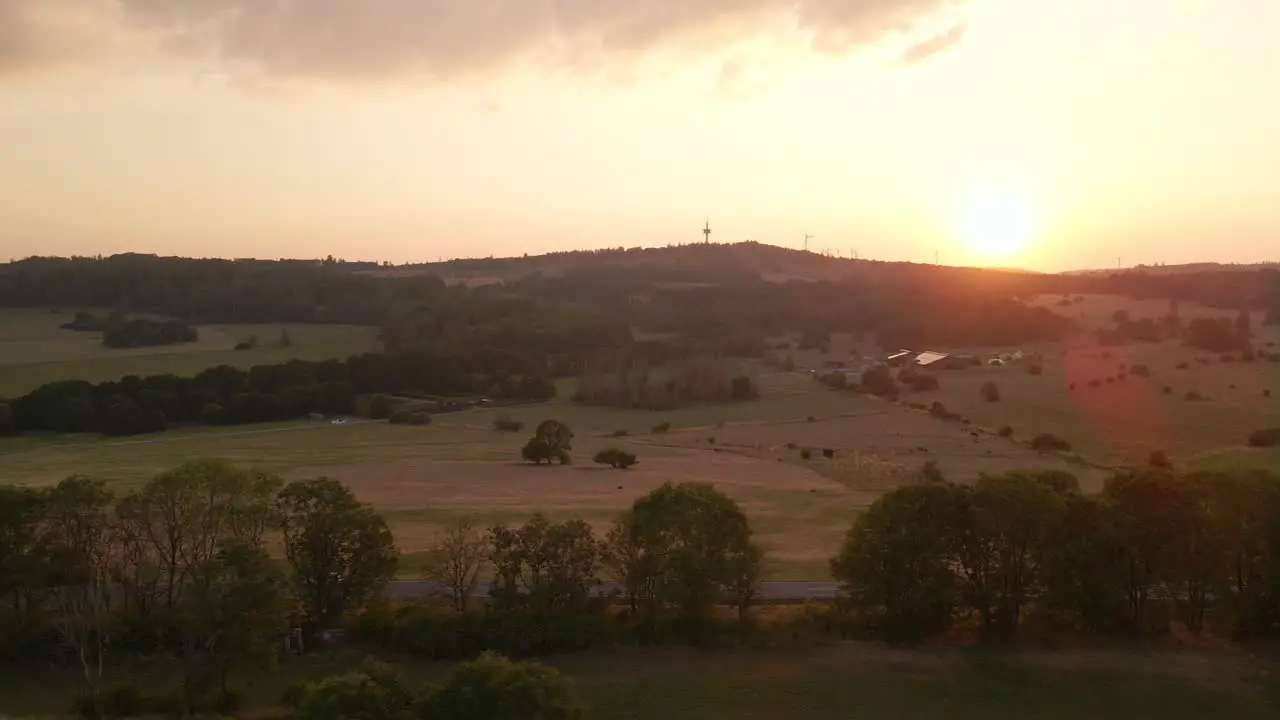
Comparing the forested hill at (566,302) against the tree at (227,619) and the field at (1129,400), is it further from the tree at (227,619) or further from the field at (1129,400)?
the tree at (227,619)

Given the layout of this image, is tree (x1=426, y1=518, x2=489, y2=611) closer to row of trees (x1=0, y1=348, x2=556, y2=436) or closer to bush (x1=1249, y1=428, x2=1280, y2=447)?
bush (x1=1249, y1=428, x2=1280, y2=447)

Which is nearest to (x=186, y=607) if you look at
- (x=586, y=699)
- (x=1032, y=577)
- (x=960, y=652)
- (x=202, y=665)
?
(x=202, y=665)

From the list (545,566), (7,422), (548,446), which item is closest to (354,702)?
(545,566)

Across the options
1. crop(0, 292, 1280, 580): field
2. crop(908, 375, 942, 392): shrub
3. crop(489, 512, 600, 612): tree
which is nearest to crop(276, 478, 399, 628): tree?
crop(489, 512, 600, 612): tree

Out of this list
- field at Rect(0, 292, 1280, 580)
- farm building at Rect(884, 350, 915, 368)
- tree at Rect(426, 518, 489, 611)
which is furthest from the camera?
farm building at Rect(884, 350, 915, 368)

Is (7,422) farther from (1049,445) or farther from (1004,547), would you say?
Result: (1049,445)

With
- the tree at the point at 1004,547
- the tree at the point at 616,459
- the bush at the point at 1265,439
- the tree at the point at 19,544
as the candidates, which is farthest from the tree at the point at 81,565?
the bush at the point at 1265,439
